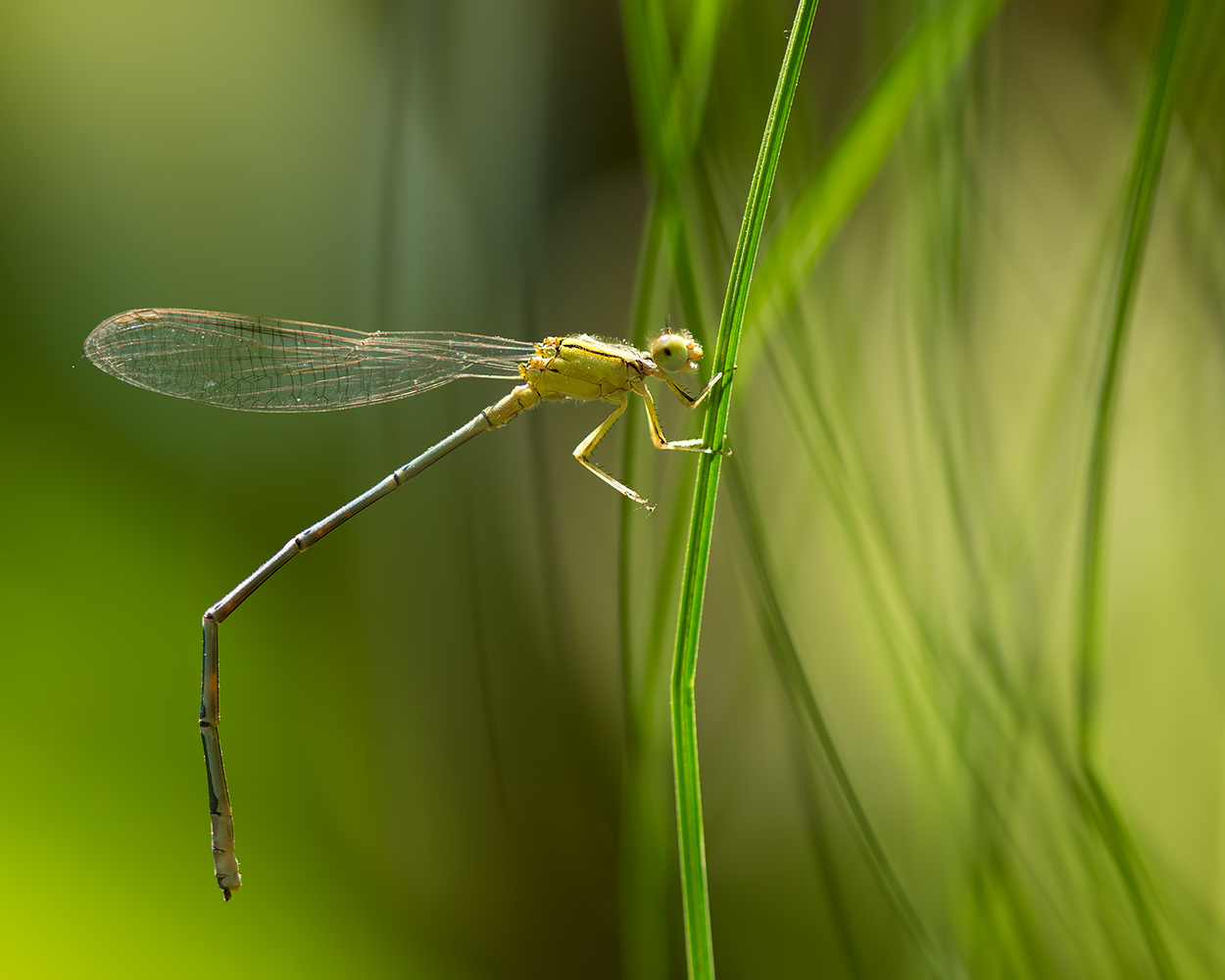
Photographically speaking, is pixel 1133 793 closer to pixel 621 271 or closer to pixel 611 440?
pixel 611 440

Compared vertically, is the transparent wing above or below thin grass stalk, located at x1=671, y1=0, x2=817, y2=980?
above

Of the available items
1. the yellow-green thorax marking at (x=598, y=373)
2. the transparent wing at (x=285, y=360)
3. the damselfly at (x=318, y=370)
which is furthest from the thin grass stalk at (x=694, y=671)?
the transparent wing at (x=285, y=360)

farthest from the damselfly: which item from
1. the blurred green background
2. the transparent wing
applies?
the blurred green background

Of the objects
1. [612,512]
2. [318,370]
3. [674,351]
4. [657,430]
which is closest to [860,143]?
[674,351]

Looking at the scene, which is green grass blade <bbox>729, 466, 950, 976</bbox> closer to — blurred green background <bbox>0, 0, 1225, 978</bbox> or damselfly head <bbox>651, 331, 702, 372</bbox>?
blurred green background <bbox>0, 0, 1225, 978</bbox>

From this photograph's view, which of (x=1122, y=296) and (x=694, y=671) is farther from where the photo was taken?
(x=1122, y=296)

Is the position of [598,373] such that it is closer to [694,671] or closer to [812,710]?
[812,710]
